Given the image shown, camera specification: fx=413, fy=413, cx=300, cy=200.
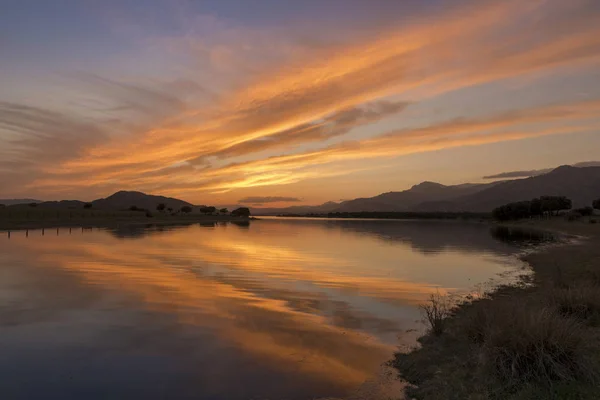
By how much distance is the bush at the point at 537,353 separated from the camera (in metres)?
7.73

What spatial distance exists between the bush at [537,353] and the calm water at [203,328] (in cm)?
277

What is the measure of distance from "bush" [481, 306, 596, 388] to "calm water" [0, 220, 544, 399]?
2.77m

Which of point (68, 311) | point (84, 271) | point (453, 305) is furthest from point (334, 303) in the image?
point (84, 271)

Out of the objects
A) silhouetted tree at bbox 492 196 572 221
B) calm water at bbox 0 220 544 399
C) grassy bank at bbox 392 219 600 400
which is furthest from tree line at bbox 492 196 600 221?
grassy bank at bbox 392 219 600 400

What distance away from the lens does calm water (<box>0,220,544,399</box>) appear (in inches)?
376

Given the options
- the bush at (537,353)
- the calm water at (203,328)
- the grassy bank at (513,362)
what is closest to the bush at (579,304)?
the grassy bank at (513,362)

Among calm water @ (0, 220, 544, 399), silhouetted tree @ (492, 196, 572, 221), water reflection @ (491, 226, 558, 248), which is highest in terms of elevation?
silhouetted tree @ (492, 196, 572, 221)

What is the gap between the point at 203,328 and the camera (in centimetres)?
1387

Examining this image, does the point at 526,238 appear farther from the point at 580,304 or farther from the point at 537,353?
the point at 537,353

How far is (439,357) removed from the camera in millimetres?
10695

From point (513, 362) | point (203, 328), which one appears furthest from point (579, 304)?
point (203, 328)

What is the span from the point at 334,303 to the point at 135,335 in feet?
28.4

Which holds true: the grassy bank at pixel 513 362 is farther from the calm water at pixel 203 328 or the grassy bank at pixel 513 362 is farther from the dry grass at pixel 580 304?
the calm water at pixel 203 328

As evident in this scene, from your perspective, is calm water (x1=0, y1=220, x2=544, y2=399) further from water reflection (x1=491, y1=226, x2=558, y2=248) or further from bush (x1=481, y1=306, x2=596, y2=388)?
water reflection (x1=491, y1=226, x2=558, y2=248)
